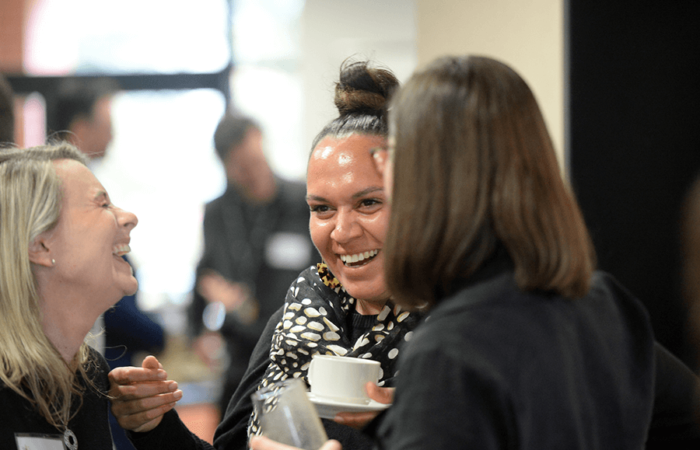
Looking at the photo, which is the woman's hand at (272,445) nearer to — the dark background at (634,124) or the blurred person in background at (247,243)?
the dark background at (634,124)

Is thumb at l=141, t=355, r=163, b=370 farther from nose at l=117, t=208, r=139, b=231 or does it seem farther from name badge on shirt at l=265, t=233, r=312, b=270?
name badge on shirt at l=265, t=233, r=312, b=270

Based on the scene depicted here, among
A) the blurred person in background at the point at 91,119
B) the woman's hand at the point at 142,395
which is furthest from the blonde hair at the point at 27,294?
the blurred person in background at the point at 91,119

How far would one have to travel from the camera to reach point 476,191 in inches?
34.0

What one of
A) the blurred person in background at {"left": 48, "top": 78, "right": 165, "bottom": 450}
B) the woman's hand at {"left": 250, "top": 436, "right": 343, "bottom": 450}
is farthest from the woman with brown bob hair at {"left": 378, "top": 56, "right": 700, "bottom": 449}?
the blurred person in background at {"left": 48, "top": 78, "right": 165, "bottom": 450}

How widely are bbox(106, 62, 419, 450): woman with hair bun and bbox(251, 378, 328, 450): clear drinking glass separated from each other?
1.23 feet

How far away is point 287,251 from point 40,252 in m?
1.89

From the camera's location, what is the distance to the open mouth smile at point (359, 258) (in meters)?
1.48

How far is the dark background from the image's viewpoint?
74.2 inches

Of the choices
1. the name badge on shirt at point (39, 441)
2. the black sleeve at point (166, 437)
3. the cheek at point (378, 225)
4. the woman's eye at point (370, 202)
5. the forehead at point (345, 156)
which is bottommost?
the black sleeve at point (166, 437)

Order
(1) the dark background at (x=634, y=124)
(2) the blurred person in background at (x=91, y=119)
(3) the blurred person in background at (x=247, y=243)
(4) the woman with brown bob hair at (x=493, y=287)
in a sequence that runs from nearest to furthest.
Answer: (4) the woman with brown bob hair at (x=493, y=287) < (1) the dark background at (x=634, y=124) < (2) the blurred person in background at (x=91, y=119) < (3) the blurred person in background at (x=247, y=243)

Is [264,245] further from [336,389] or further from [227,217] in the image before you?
[336,389]

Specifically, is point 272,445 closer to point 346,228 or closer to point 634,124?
point 346,228

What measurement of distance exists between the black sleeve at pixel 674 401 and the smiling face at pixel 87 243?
42.1 inches

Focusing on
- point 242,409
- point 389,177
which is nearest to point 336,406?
point 389,177
